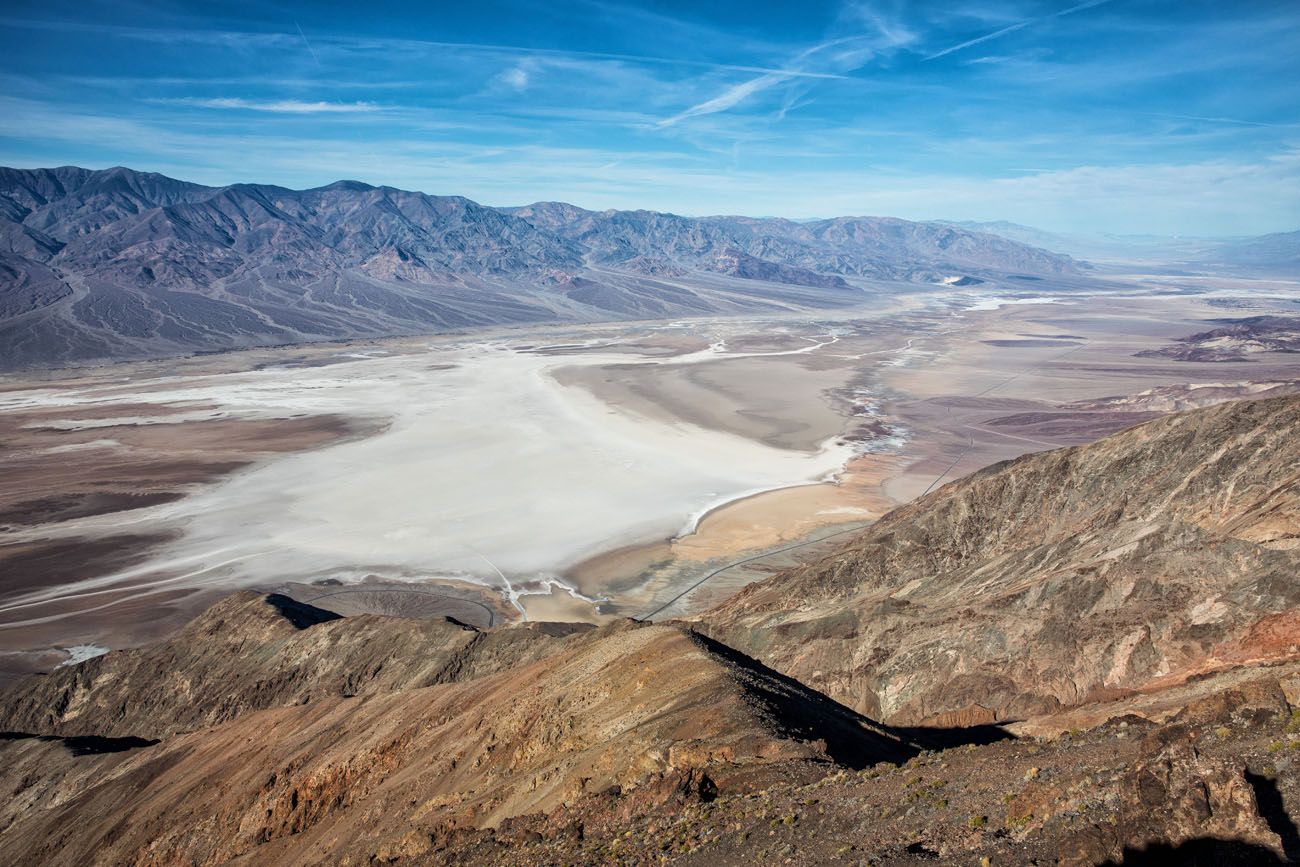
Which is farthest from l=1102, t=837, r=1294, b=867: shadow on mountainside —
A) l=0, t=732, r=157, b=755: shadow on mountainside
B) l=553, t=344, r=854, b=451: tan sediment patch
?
l=553, t=344, r=854, b=451: tan sediment patch

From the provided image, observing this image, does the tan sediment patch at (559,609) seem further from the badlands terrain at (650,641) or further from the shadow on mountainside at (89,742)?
the shadow on mountainside at (89,742)

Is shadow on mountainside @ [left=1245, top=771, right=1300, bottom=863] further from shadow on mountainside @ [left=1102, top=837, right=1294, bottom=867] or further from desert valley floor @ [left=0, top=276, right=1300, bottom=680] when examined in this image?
desert valley floor @ [left=0, top=276, right=1300, bottom=680]

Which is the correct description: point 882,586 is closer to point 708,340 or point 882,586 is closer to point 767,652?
point 767,652

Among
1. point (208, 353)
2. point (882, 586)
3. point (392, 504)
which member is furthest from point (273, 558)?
point (208, 353)

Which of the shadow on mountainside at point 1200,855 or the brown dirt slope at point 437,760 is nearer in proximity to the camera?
the shadow on mountainside at point 1200,855

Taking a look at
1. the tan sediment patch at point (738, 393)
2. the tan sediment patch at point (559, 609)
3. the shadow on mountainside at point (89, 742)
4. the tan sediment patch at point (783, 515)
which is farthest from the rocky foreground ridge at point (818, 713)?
the tan sediment patch at point (738, 393)
